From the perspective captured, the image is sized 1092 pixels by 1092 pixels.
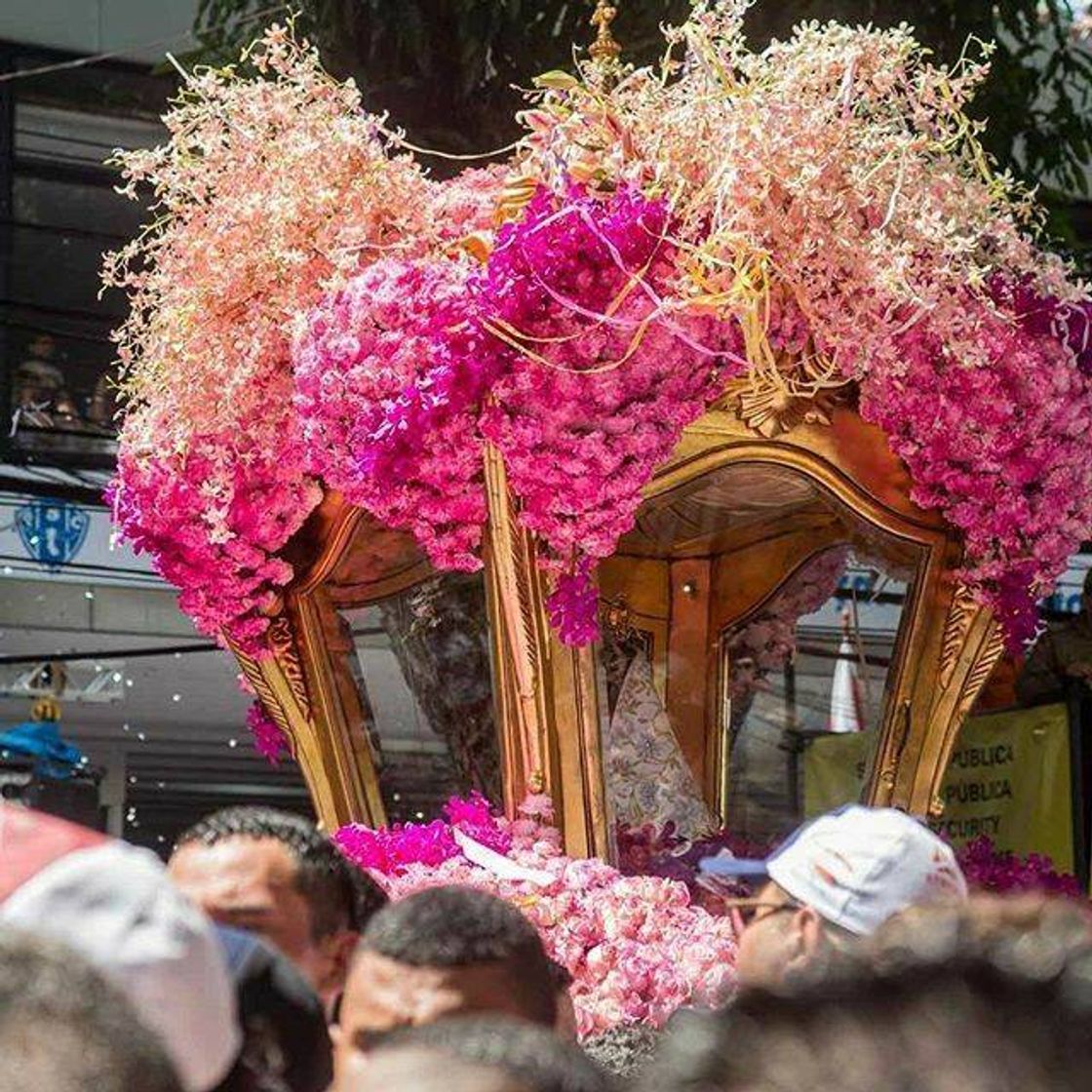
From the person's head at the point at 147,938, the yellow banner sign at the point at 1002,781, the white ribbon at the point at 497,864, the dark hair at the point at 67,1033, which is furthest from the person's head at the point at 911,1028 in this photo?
the yellow banner sign at the point at 1002,781

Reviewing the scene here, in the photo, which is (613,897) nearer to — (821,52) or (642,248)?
(642,248)

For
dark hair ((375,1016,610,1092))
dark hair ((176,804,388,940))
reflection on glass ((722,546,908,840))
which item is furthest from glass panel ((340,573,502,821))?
dark hair ((375,1016,610,1092))

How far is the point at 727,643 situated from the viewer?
23.2 feet

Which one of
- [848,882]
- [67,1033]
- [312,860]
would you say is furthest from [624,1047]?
[67,1033]

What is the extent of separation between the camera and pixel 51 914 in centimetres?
243

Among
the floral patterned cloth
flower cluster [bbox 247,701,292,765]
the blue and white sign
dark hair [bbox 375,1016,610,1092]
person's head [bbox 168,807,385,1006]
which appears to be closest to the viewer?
dark hair [bbox 375,1016,610,1092]

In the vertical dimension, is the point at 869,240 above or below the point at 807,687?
above

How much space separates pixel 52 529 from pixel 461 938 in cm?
1027

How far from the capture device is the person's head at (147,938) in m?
2.36

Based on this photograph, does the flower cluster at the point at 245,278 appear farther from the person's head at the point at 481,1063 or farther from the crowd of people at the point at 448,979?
the person's head at the point at 481,1063

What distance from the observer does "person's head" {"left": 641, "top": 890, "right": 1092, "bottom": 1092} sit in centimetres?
168

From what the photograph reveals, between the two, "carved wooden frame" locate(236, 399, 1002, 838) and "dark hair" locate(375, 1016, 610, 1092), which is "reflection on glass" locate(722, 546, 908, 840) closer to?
"carved wooden frame" locate(236, 399, 1002, 838)

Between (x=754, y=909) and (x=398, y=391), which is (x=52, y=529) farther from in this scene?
(x=754, y=909)

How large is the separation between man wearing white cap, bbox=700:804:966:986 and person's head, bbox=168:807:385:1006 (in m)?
0.63
